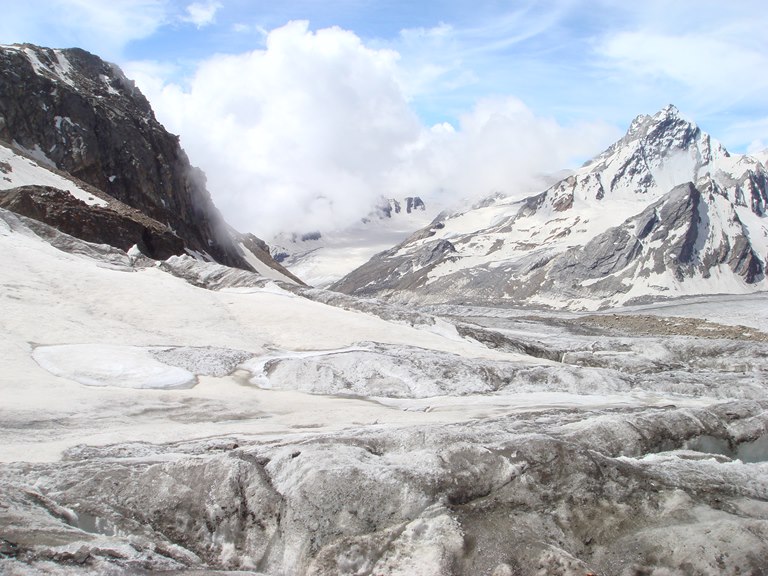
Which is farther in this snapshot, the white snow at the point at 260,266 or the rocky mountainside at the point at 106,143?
the white snow at the point at 260,266

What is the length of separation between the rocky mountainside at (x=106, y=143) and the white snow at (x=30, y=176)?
1.95 metres

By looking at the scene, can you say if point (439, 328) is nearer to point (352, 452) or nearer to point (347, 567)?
point (352, 452)

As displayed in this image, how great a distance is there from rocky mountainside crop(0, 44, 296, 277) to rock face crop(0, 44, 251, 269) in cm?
12

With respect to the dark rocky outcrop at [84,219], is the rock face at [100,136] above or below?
above

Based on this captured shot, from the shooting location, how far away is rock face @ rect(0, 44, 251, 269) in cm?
7700

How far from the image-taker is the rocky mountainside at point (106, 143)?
7456 cm

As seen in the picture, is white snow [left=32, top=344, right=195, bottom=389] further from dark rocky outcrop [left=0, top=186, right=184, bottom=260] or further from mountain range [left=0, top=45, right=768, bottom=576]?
dark rocky outcrop [left=0, top=186, right=184, bottom=260]

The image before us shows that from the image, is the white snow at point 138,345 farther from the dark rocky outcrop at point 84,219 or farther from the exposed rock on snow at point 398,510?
the dark rocky outcrop at point 84,219

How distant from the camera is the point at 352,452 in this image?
546 inches

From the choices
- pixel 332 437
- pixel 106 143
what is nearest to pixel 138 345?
pixel 332 437

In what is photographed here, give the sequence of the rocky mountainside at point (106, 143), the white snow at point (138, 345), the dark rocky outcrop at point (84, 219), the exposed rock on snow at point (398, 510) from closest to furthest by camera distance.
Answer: the exposed rock on snow at point (398, 510) → the white snow at point (138, 345) → the dark rocky outcrop at point (84, 219) → the rocky mountainside at point (106, 143)

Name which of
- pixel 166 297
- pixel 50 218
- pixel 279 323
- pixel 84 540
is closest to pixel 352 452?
pixel 84 540

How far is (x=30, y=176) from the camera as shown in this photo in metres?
59.4

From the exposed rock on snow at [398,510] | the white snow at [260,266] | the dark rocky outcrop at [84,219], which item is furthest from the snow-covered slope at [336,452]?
the white snow at [260,266]
